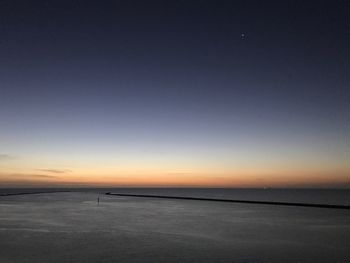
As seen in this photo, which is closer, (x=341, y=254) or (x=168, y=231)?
(x=341, y=254)

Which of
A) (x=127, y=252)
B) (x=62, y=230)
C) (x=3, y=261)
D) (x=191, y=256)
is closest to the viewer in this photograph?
(x=3, y=261)

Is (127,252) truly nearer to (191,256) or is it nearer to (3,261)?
(191,256)

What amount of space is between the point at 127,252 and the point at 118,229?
12.4 metres

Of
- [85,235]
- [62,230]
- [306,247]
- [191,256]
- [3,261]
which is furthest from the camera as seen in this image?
[62,230]

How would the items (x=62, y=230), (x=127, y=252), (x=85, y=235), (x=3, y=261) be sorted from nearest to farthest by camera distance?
(x=3, y=261)
(x=127, y=252)
(x=85, y=235)
(x=62, y=230)

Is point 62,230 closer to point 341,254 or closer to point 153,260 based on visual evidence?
point 153,260

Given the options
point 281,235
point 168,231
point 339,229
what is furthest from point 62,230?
point 339,229

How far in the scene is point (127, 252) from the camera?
2430 centimetres

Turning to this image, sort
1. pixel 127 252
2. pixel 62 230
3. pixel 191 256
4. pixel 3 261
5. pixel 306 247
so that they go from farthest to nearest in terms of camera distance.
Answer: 1. pixel 62 230
2. pixel 306 247
3. pixel 127 252
4. pixel 191 256
5. pixel 3 261

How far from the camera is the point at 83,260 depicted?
21.6 meters

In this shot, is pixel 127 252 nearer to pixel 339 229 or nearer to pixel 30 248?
pixel 30 248

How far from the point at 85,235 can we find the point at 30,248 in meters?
6.96

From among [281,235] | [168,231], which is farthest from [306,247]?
[168,231]

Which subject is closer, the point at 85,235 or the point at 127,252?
the point at 127,252
